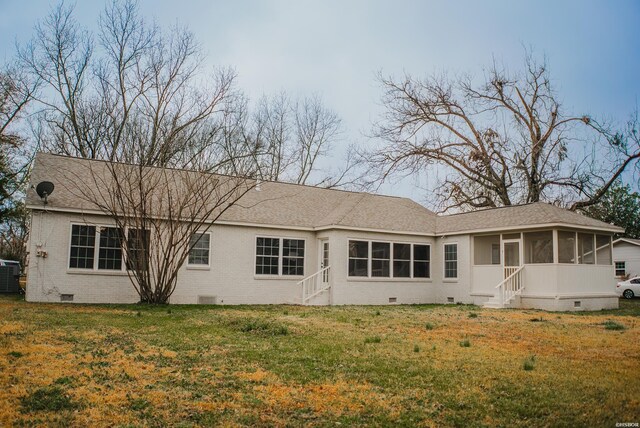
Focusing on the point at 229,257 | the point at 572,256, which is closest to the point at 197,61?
the point at 229,257

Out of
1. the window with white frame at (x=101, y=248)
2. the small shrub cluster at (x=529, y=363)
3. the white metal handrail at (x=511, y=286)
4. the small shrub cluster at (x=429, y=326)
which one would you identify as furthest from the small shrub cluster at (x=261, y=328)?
the white metal handrail at (x=511, y=286)

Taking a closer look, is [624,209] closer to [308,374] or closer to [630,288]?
[630,288]

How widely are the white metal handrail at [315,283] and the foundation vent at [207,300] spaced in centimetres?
313

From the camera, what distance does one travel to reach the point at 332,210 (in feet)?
71.2

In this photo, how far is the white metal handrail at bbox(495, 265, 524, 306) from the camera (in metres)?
17.7

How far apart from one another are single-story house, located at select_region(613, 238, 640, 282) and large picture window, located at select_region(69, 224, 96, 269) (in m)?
30.2

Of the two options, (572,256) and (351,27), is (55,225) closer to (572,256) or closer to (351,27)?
(351,27)

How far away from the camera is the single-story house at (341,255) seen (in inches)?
643

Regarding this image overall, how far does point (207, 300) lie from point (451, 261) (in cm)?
1002

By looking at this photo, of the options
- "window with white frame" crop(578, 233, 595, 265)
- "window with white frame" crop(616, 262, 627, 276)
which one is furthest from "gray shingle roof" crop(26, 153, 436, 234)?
"window with white frame" crop(616, 262, 627, 276)

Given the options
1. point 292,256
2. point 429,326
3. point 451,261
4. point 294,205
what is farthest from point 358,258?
point 429,326

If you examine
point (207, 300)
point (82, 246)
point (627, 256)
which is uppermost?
point (627, 256)

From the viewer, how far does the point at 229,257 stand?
1834 cm

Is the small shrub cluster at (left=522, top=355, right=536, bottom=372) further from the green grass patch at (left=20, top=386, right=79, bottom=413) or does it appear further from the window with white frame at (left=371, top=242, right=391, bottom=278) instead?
the window with white frame at (left=371, top=242, right=391, bottom=278)
